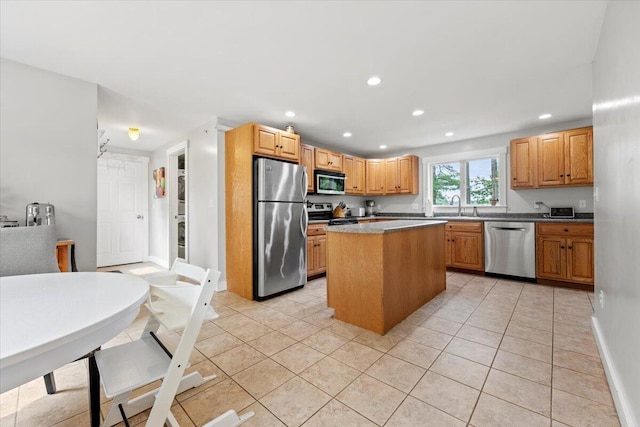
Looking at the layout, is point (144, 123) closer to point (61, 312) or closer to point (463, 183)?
point (61, 312)

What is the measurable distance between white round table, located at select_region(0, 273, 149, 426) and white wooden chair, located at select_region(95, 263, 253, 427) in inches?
5.1

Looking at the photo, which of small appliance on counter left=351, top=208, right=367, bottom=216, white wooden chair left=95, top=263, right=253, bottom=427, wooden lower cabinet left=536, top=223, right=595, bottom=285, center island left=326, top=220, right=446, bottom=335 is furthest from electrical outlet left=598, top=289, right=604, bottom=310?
small appliance on counter left=351, top=208, right=367, bottom=216

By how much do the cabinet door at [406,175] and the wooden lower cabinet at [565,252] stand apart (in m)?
2.18

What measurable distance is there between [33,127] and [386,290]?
3408mm

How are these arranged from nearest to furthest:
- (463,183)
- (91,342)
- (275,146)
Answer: (91,342)
(275,146)
(463,183)

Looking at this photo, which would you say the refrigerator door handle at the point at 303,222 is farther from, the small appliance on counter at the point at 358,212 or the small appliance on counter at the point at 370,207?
the small appliance on counter at the point at 370,207

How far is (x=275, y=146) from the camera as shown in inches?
144

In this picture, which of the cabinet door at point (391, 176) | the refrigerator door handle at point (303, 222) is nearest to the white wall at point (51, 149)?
the refrigerator door handle at point (303, 222)

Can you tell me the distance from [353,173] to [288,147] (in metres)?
2.02

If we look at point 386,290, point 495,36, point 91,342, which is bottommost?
point 386,290

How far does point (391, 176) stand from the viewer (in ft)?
18.7

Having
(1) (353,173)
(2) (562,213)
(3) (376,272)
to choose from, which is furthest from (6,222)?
(2) (562,213)

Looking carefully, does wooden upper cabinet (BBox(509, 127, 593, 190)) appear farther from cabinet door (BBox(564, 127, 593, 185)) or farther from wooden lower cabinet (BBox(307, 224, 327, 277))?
wooden lower cabinet (BBox(307, 224, 327, 277))

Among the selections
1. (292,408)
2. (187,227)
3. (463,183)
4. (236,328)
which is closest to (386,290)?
(292,408)
